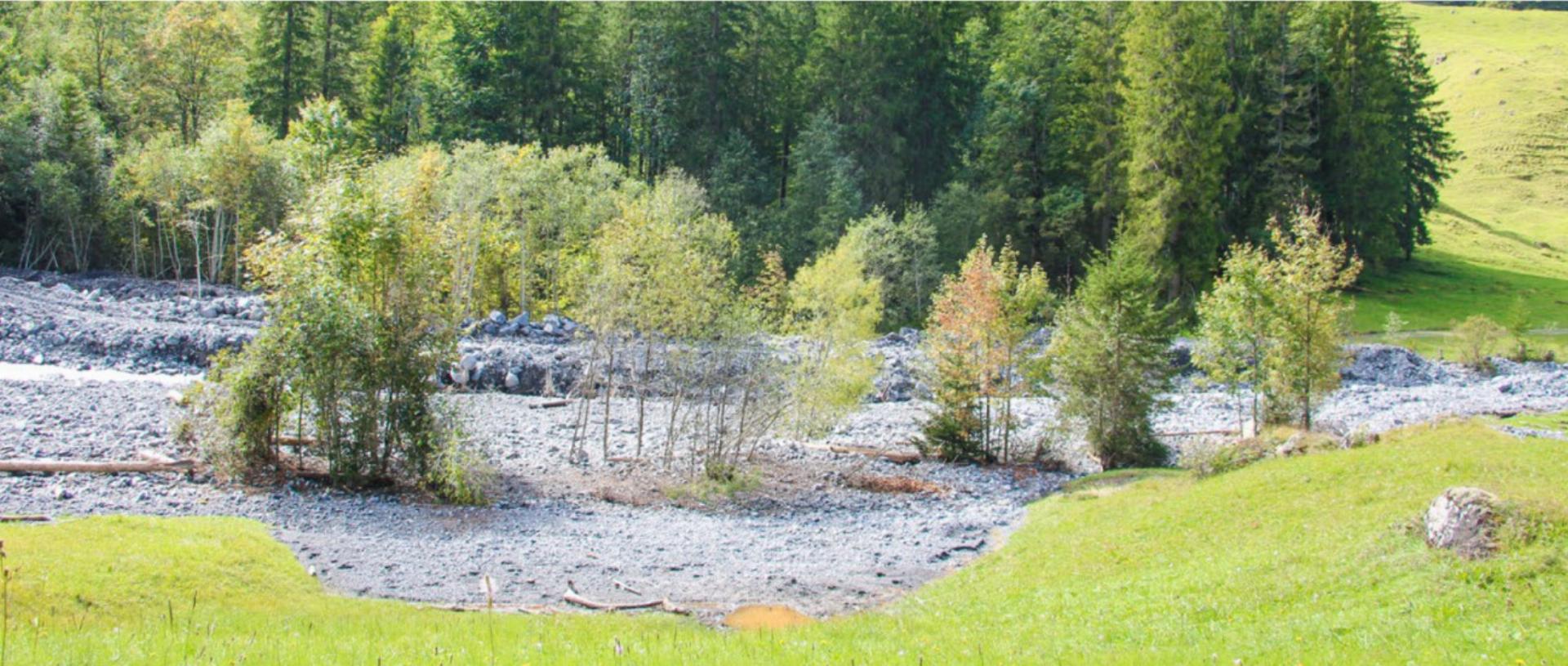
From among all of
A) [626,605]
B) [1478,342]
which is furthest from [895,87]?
[626,605]

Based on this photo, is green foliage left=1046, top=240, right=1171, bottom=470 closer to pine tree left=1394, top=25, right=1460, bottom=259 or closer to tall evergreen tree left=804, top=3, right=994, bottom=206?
tall evergreen tree left=804, top=3, right=994, bottom=206

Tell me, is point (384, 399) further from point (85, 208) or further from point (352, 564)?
point (85, 208)

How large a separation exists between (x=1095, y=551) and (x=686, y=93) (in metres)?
66.0

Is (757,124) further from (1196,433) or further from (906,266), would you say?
(1196,433)

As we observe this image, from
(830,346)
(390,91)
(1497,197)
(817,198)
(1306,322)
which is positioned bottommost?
(830,346)

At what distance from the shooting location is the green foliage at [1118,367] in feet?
118

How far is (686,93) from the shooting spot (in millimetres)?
81375

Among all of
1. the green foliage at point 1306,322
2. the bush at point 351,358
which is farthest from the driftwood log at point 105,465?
the green foliage at point 1306,322

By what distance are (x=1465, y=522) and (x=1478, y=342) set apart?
169 feet

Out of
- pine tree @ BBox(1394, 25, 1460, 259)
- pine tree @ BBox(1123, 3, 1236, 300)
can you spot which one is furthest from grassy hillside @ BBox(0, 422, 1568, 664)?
pine tree @ BBox(1394, 25, 1460, 259)

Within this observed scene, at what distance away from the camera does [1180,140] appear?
2731 inches

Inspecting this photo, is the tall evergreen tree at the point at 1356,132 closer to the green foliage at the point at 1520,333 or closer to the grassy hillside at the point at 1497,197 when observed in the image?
the grassy hillside at the point at 1497,197

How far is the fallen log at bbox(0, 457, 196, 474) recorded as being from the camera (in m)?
25.2

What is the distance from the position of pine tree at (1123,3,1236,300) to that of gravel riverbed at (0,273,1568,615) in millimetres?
19928
